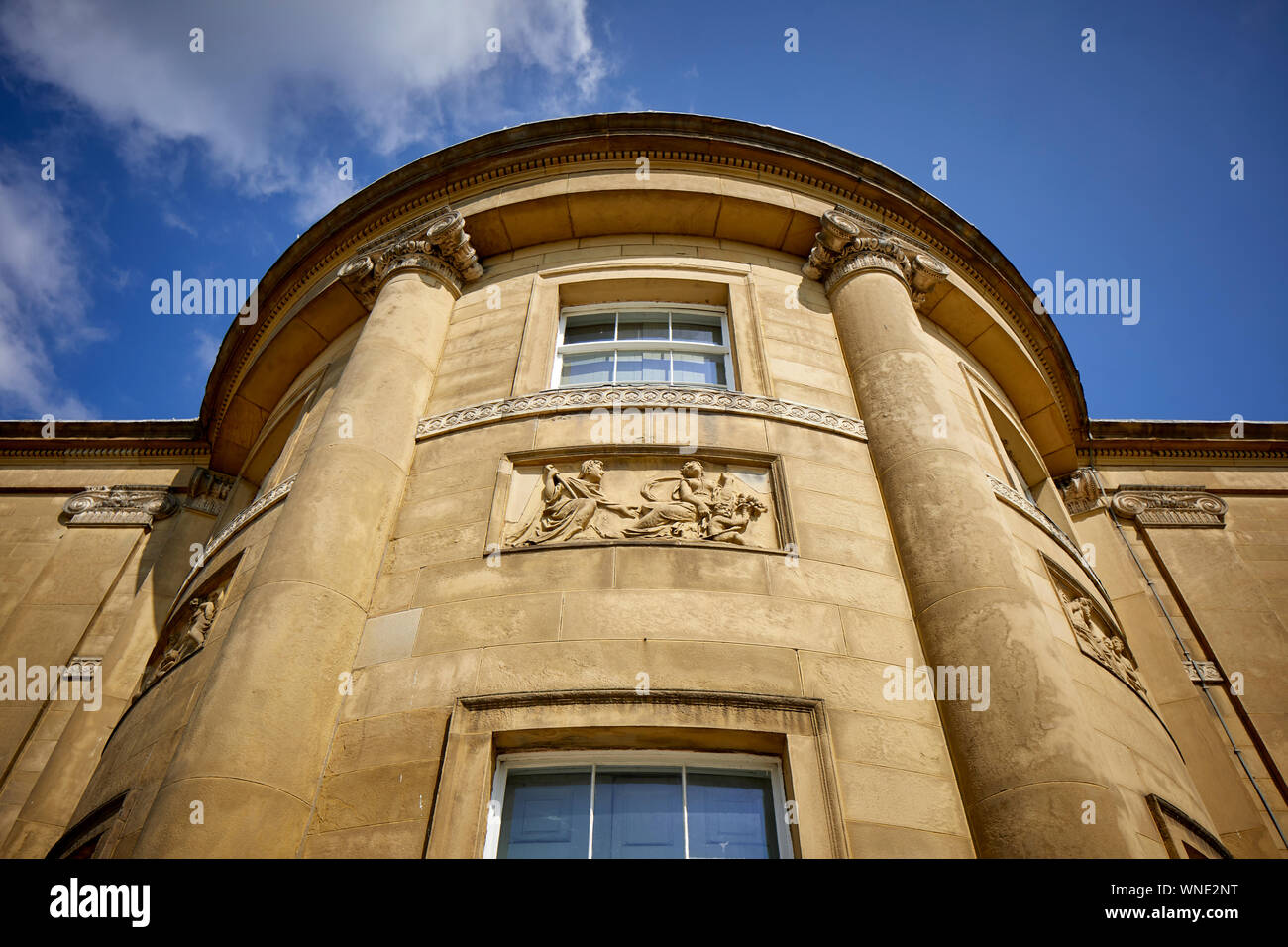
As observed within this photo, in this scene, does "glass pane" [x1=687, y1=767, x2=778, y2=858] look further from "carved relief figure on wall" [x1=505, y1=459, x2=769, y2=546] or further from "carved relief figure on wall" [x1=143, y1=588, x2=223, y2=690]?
"carved relief figure on wall" [x1=143, y1=588, x2=223, y2=690]

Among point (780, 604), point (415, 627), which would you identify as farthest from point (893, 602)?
point (415, 627)

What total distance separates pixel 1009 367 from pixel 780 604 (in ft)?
32.2

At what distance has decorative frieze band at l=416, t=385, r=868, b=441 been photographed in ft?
35.1

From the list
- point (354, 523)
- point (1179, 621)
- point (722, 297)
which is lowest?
point (354, 523)

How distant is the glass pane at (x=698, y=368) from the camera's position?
1228 cm

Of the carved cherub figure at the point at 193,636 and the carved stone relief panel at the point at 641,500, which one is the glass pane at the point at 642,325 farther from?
the carved cherub figure at the point at 193,636

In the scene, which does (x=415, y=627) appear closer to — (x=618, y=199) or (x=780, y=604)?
(x=780, y=604)

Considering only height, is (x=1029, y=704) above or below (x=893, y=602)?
below

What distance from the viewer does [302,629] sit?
820cm

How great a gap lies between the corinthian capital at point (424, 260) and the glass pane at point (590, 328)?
1963 millimetres

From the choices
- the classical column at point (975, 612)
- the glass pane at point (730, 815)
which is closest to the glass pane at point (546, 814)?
the glass pane at point (730, 815)

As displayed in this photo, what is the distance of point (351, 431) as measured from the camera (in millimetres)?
10398

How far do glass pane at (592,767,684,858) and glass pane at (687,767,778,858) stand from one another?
0.13m

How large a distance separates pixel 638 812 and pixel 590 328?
8.10 metres
